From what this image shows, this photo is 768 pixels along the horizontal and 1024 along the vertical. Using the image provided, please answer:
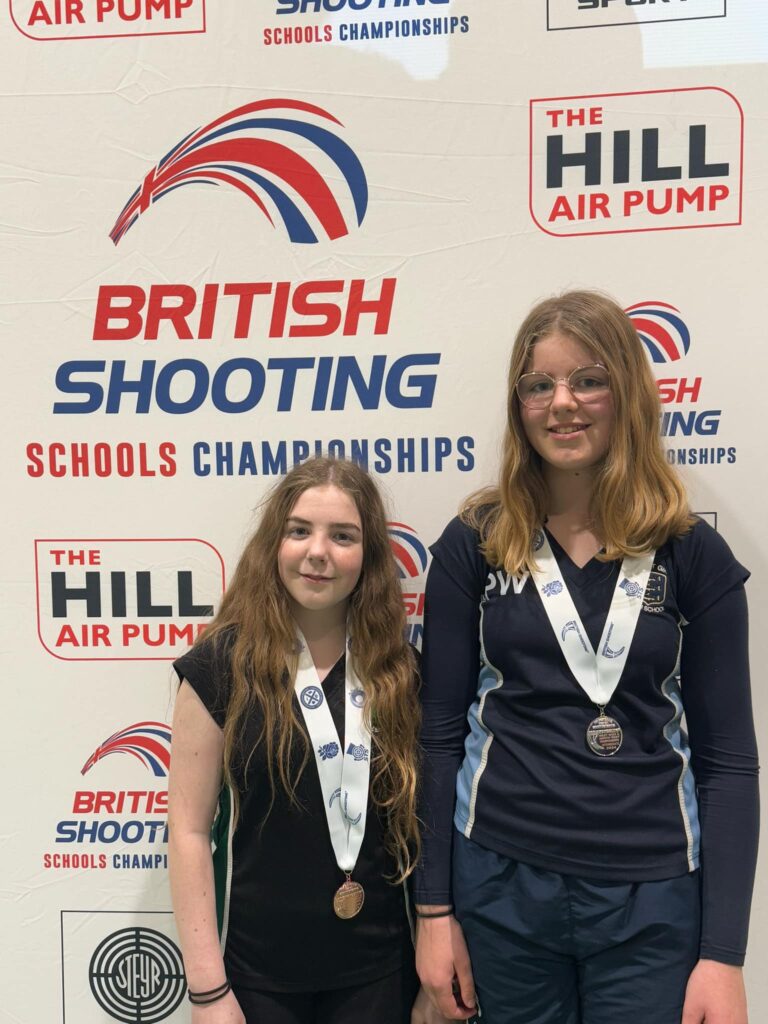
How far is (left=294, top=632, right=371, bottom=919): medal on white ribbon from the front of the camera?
141 centimetres

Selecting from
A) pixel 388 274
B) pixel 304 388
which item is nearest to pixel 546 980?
pixel 304 388

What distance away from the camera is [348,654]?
149 cm

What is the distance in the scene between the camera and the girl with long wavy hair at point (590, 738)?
1284 mm

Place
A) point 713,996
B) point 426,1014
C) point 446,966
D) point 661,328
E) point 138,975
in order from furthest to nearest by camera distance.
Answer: point 138,975 < point 661,328 < point 426,1014 < point 446,966 < point 713,996

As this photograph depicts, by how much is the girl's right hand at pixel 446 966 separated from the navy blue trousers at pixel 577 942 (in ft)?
0.14

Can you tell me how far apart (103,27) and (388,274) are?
3.00 ft

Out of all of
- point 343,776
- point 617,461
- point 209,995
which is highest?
point 617,461

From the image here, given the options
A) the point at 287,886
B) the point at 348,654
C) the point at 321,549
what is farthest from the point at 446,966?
the point at 321,549

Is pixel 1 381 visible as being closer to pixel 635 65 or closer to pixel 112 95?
pixel 112 95

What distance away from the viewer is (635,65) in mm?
1695

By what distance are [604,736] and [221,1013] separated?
2.87 ft

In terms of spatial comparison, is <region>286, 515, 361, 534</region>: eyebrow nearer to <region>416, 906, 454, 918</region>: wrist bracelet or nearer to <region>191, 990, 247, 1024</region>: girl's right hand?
<region>416, 906, 454, 918</region>: wrist bracelet

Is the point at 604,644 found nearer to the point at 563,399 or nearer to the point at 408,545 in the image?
the point at 563,399

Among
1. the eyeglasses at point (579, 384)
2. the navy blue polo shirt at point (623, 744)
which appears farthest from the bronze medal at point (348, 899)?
the eyeglasses at point (579, 384)
